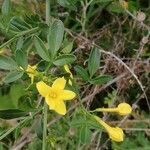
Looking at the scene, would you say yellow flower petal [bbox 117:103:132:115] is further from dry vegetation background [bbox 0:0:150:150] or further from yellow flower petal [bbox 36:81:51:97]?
dry vegetation background [bbox 0:0:150:150]

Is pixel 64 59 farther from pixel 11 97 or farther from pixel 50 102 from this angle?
pixel 11 97

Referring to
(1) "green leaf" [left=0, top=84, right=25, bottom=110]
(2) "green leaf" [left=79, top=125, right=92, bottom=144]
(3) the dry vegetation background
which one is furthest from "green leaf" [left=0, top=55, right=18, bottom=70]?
(1) "green leaf" [left=0, top=84, right=25, bottom=110]

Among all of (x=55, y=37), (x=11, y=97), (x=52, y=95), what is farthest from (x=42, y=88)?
(x=11, y=97)

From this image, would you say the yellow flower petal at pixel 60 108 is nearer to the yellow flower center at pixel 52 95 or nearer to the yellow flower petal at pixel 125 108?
the yellow flower center at pixel 52 95

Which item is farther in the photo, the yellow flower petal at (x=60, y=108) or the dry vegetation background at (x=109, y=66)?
the dry vegetation background at (x=109, y=66)

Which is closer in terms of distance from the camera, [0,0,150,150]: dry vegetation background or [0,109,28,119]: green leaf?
[0,109,28,119]: green leaf

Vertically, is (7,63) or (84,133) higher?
(7,63)

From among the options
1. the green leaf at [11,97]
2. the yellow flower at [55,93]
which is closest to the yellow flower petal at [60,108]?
the yellow flower at [55,93]
